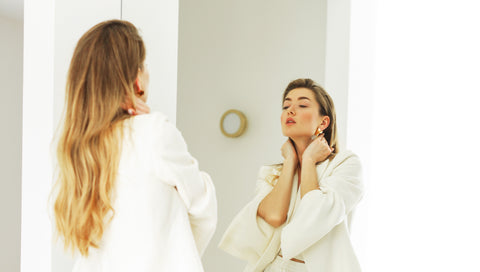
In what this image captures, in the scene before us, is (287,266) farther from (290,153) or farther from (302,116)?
(302,116)

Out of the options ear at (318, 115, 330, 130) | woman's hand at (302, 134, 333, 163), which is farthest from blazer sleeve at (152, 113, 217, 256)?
ear at (318, 115, 330, 130)

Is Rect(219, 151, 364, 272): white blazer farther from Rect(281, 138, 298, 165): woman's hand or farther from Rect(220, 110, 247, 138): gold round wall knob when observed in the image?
Rect(220, 110, 247, 138): gold round wall knob

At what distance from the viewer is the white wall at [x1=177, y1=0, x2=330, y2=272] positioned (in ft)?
11.1

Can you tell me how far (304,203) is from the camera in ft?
5.87

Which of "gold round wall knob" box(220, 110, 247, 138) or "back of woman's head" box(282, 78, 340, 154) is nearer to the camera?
"back of woman's head" box(282, 78, 340, 154)

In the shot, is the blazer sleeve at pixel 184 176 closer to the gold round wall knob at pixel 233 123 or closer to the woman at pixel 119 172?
the woman at pixel 119 172

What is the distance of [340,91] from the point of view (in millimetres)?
2941

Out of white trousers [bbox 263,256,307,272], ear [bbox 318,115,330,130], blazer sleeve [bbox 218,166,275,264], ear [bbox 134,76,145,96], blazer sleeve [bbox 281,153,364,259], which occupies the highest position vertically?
ear [bbox 134,76,145,96]

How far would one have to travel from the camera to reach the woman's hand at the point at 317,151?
1.95 meters

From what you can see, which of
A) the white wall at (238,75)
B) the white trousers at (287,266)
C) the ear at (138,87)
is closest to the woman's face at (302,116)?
the white trousers at (287,266)

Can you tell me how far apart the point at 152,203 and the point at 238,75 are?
2.49 meters

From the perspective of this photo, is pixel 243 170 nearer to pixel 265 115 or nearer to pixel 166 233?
pixel 265 115

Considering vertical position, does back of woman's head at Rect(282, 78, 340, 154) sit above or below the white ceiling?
below

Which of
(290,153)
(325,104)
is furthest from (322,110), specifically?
(290,153)
